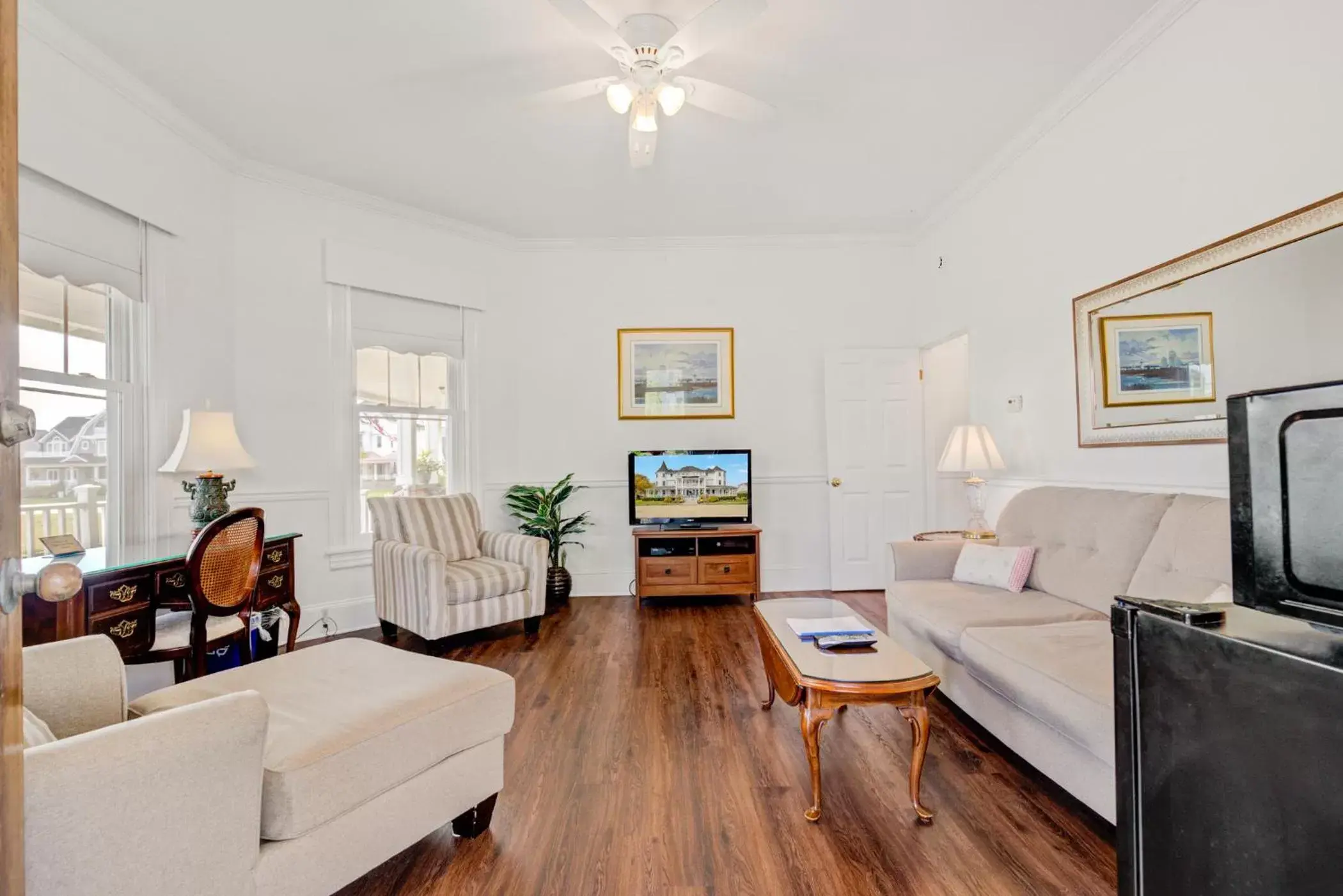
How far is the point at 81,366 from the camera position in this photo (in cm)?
269

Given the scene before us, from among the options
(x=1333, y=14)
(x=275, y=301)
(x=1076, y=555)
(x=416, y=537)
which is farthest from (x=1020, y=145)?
(x=275, y=301)

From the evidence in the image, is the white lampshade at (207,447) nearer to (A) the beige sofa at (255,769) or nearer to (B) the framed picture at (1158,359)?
(A) the beige sofa at (255,769)

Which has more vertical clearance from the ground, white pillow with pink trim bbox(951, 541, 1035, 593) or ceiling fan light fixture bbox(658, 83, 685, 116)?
ceiling fan light fixture bbox(658, 83, 685, 116)

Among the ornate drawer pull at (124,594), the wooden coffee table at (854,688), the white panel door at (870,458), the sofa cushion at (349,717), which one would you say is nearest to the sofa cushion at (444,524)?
the ornate drawer pull at (124,594)

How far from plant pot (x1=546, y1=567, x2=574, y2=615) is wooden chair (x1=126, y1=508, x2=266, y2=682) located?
2137 millimetres

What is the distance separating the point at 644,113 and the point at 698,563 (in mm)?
2938

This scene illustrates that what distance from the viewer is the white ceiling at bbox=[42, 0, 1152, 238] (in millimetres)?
2412

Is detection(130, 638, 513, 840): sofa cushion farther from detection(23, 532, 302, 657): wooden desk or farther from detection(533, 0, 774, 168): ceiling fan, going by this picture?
detection(533, 0, 774, 168): ceiling fan

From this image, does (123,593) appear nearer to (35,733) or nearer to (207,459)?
(207,459)

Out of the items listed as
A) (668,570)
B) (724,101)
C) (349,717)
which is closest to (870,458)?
(668,570)

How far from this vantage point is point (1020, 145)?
3354 mm

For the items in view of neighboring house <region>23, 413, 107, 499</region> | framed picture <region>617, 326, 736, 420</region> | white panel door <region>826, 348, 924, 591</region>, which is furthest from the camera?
framed picture <region>617, 326, 736, 420</region>

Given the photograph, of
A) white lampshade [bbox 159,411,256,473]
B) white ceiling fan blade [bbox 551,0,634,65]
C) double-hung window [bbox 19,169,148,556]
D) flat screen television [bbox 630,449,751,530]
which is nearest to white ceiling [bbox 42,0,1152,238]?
white ceiling fan blade [bbox 551,0,634,65]

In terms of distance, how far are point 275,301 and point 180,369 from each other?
2.41ft
